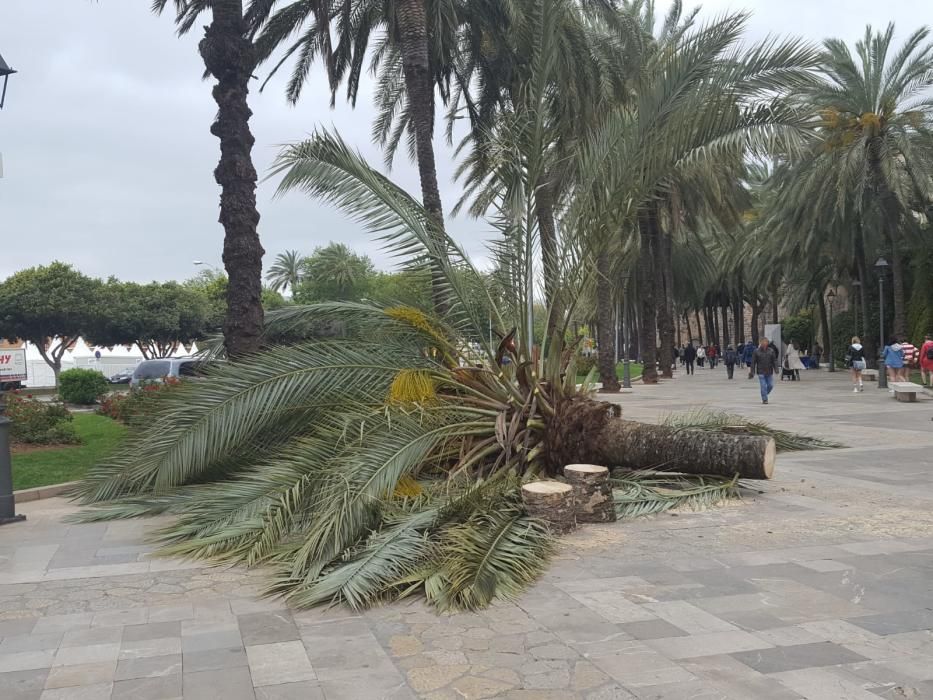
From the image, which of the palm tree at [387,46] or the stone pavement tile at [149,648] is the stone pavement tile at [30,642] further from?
the palm tree at [387,46]

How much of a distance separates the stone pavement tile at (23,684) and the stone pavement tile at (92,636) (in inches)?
14.2

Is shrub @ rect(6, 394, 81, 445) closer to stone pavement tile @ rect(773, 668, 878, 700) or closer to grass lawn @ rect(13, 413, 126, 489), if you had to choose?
grass lawn @ rect(13, 413, 126, 489)

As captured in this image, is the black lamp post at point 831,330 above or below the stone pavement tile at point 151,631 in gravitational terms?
above

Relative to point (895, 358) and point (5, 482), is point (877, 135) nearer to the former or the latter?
point (895, 358)

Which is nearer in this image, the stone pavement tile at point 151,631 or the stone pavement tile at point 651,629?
the stone pavement tile at point 651,629

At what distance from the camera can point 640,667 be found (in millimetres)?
3770

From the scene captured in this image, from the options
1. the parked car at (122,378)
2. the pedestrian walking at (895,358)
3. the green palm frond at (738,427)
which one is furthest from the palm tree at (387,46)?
the parked car at (122,378)

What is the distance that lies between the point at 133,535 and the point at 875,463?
7.81 metres

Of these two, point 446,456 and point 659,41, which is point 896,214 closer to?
point 659,41

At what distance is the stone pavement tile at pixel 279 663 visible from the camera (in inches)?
148

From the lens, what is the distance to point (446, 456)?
7930 mm

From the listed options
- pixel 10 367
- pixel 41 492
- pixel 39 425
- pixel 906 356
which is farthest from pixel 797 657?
pixel 906 356

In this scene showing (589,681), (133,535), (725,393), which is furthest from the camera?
(725,393)

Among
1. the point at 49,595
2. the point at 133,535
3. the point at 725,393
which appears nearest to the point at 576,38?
the point at 725,393
